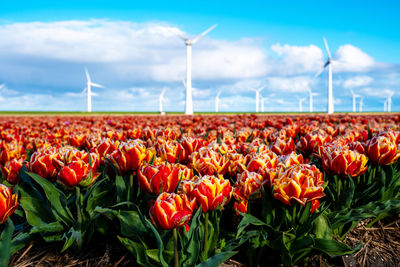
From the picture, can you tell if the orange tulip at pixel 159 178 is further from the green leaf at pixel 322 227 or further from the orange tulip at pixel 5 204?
the green leaf at pixel 322 227

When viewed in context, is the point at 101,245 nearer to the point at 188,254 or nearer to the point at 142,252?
the point at 142,252

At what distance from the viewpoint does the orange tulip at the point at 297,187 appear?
2.29 meters

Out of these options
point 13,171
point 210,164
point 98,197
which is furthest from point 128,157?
point 13,171

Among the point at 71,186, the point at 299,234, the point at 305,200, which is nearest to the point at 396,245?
the point at 299,234

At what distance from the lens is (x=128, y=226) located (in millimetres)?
2463

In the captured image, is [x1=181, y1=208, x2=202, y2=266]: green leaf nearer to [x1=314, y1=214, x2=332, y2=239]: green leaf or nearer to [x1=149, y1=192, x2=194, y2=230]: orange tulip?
[x1=149, y1=192, x2=194, y2=230]: orange tulip

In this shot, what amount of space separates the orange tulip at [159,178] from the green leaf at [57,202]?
0.83 metres

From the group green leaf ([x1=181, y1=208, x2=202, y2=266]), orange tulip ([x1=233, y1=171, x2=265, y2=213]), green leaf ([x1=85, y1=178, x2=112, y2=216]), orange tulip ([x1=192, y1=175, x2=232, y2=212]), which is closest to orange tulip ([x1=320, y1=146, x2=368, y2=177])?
orange tulip ([x1=233, y1=171, x2=265, y2=213])

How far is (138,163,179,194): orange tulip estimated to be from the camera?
2352 millimetres

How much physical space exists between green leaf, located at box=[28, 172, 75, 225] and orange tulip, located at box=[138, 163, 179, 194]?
→ 835 millimetres

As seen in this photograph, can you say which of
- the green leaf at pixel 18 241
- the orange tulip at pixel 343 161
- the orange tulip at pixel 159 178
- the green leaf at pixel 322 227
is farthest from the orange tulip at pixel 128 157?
the orange tulip at pixel 343 161

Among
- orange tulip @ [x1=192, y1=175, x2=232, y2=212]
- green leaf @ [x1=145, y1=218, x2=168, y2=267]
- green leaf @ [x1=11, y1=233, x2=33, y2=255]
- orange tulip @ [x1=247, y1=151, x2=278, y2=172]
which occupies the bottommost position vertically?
green leaf @ [x1=11, y1=233, x2=33, y2=255]

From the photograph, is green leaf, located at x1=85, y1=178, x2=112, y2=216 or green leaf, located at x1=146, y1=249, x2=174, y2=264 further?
green leaf, located at x1=85, y1=178, x2=112, y2=216

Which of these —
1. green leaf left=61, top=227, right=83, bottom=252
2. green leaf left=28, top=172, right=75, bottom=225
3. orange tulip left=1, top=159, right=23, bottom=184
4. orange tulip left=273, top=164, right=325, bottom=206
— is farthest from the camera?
orange tulip left=1, top=159, right=23, bottom=184
